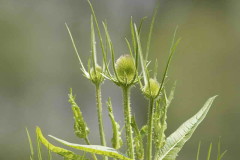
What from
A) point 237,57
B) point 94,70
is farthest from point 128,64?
point 237,57

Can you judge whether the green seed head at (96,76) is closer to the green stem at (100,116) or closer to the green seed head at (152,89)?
the green stem at (100,116)

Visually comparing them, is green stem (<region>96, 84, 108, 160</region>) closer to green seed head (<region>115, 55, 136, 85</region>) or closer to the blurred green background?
green seed head (<region>115, 55, 136, 85</region>)

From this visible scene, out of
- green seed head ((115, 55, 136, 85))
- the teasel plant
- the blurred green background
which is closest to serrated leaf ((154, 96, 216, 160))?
the teasel plant

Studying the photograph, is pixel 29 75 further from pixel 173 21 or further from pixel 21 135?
pixel 173 21

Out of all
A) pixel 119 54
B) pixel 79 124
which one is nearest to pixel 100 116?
pixel 79 124

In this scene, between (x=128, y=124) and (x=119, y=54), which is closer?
(x=128, y=124)

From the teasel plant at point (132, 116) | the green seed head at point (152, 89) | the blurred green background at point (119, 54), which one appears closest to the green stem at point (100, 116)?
the teasel plant at point (132, 116)

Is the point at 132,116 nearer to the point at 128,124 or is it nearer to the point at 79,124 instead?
the point at 128,124
